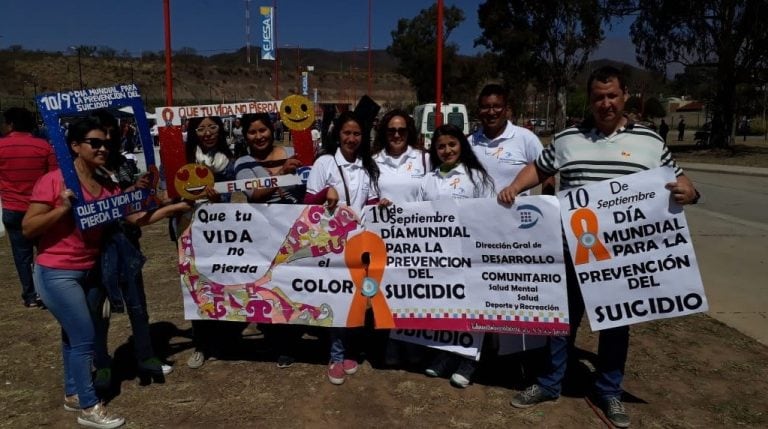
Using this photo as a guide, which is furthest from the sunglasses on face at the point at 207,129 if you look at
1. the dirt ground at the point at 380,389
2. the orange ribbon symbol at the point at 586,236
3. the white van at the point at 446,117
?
the white van at the point at 446,117

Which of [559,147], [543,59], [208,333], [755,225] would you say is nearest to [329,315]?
[208,333]

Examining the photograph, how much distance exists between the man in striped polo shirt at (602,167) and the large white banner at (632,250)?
0.25ft

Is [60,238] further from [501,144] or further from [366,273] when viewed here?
[501,144]

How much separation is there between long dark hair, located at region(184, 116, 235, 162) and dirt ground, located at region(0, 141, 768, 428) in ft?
5.27

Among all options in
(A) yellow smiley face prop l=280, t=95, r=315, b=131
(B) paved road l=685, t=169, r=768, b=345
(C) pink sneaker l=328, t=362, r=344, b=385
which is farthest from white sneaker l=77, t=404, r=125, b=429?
(B) paved road l=685, t=169, r=768, b=345

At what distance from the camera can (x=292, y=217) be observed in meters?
4.07

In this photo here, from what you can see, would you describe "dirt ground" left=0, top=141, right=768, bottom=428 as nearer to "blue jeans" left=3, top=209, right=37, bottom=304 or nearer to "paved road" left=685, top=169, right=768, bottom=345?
"paved road" left=685, top=169, right=768, bottom=345

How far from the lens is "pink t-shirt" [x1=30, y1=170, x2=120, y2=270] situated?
3.21 m

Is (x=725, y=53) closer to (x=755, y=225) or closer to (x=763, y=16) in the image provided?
(x=763, y=16)

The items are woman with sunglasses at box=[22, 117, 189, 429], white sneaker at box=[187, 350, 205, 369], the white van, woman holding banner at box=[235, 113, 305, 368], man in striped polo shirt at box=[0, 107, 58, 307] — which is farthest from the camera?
the white van

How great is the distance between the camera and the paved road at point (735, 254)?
5.23 metres

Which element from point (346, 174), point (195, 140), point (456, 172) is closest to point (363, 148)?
point (346, 174)

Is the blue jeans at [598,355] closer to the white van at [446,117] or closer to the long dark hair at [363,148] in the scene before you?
the long dark hair at [363,148]

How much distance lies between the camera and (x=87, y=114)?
12.0 feet
